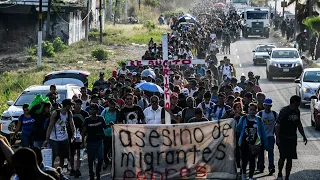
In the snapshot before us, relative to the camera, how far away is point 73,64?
4266 centimetres

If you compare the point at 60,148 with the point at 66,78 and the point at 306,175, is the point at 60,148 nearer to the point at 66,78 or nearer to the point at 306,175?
the point at 306,175

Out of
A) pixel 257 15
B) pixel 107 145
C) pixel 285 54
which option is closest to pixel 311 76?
pixel 285 54

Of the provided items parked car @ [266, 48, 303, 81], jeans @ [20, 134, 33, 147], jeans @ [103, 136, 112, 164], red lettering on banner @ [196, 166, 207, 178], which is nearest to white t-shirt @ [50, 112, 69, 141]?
jeans @ [20, 134, 33, 147]

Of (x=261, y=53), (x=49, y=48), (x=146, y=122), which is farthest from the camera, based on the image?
(x=49, y=48)

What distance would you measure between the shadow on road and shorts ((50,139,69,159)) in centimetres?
416

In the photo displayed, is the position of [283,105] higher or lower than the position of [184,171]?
lower

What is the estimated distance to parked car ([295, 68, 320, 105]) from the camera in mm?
27952

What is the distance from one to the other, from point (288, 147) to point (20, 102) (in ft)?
28.0

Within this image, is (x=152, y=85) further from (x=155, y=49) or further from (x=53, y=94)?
(x=155, y=49)

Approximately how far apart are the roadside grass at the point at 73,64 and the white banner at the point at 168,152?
36.2 feet

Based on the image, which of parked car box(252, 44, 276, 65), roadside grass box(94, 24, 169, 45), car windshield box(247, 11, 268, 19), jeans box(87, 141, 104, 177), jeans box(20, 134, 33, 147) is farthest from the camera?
car windshield box(247, 11, 268, 19)

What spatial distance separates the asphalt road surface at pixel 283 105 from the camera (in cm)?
1650

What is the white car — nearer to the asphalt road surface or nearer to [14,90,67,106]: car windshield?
[14,90,67,106]: car windshield

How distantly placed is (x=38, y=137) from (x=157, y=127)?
2.91 meters
